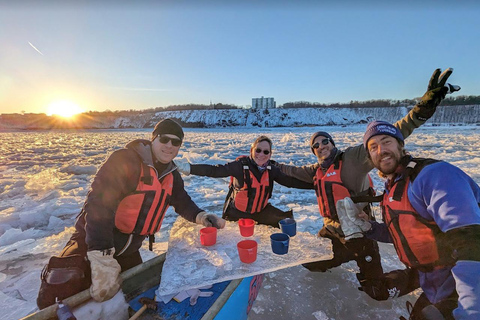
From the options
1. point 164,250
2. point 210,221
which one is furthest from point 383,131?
point 164,250

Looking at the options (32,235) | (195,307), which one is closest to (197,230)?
(195,307)

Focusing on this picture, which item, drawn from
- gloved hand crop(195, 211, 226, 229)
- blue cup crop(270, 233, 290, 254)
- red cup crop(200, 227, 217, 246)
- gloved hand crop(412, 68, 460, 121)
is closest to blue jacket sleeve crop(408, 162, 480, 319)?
blue cup crop(270, 233, 290, 254)

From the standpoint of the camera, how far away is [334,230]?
2.81 m

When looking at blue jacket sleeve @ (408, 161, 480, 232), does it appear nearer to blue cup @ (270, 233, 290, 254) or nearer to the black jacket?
blue cup @ (270, 233, 290, 254)

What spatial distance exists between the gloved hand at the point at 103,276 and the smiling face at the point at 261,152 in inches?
80.5

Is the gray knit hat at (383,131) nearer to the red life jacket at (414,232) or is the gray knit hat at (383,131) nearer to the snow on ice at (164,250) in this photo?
the red life jacket at (414,232)

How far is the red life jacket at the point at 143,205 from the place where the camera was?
2184 mm

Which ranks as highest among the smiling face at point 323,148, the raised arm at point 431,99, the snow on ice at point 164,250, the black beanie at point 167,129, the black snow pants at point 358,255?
the raised arm at point 431,99

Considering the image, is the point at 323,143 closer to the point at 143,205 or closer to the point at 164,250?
the point at 143,205

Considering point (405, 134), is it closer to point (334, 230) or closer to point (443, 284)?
point (334, 230)

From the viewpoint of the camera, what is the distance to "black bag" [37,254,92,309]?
68.7 inches

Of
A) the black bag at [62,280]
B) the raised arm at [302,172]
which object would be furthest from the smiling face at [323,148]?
the black bag at [62,280]

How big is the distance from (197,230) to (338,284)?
1623 mm

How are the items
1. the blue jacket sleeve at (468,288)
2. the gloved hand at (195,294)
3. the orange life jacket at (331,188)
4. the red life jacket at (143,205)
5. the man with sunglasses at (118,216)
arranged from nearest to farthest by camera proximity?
the blue jacket sleeve at (468,288) < the man with sunglasses at (118,216) < the gloved hand at (195,294) < the red life jacket at (143,205) < the orange life jacket at (331,188)
